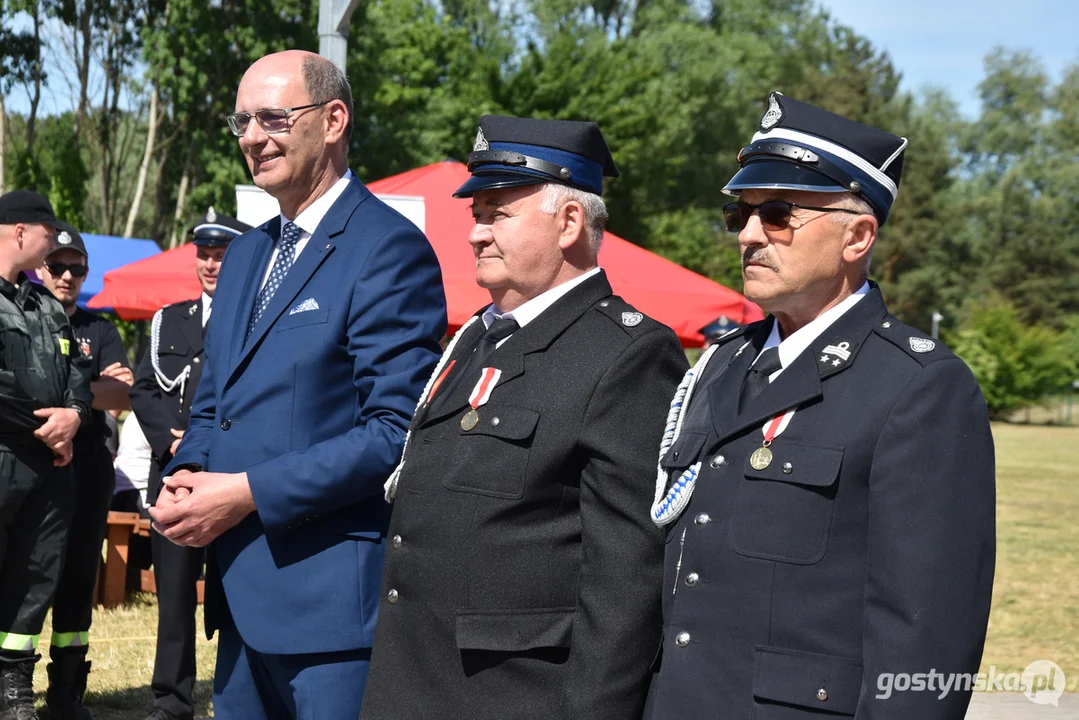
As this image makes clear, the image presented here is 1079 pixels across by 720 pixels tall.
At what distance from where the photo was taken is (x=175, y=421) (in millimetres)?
5840

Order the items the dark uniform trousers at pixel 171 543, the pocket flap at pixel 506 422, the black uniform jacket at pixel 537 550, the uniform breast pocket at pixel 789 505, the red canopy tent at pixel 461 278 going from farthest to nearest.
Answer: the red canopy tent at pixel 461 278
the dark uniform trousers at pixel 171 543
the pocket flap at pixel 506 422
the black uniform jacket at pixel 537 550
the uniform breast pocket at pixel 789 505

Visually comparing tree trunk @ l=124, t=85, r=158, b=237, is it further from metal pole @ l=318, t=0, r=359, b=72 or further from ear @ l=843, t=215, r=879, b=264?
ear @ l=843, t=215, r=879, b=264

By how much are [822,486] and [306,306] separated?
1.37m

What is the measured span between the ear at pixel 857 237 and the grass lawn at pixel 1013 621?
15.2 feet

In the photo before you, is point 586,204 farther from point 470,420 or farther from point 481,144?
point 470,420

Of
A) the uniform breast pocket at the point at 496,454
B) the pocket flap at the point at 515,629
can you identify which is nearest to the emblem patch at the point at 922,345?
the uniform breast pocket at the point at 496,454

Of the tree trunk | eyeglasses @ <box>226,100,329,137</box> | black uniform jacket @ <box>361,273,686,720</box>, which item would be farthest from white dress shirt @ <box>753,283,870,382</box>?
the tree trunk

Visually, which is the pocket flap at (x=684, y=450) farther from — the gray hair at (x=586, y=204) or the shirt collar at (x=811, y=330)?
the gray hair at (x=586, y=204)

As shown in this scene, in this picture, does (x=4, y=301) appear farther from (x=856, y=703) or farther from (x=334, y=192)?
(x=856, y=703)

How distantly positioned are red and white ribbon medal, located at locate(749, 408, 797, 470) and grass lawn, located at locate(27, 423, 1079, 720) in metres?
4.47

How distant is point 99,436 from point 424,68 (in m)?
32.7

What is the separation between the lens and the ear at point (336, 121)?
3004 millimetres

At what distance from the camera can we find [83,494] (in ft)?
18.4

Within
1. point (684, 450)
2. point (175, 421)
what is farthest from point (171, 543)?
point (684, 450)
